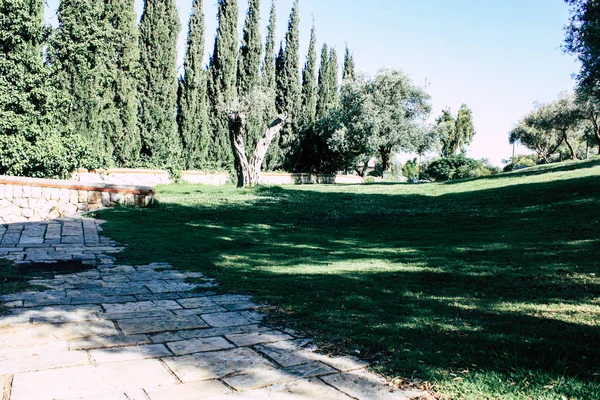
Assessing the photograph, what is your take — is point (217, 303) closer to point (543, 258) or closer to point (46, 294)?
point (46, 294)

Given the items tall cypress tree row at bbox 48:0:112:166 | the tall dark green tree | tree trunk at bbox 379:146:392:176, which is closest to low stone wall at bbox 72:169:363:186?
the tall dark green tree

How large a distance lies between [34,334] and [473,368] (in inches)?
126

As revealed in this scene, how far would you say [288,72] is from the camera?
34.5 metres

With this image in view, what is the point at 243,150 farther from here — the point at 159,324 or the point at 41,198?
the point at 159,324

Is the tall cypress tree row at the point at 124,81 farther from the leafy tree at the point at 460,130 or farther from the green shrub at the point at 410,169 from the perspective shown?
the leafy tree at the point at 460,130

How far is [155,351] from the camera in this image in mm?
3080

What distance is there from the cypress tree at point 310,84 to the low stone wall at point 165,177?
205 inches

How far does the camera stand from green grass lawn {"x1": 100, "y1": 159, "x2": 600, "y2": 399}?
2.83 metres

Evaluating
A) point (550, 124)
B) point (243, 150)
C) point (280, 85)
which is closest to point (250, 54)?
point (280, 85)

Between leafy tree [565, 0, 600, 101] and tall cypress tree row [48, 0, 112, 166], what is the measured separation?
17.2 metres

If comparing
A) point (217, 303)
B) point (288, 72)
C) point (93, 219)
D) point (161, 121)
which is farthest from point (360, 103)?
point (217, 303)

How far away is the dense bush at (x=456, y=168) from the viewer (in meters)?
41.3

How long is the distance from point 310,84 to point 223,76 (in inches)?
389

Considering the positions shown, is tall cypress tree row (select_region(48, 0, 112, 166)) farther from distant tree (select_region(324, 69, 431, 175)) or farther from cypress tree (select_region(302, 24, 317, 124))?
cypress tree (select_region(302, 24, 317, 124))
